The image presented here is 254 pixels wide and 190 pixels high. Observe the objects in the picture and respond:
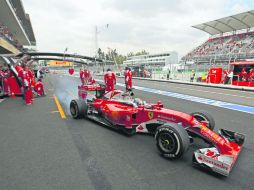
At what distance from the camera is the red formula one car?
2869 mm

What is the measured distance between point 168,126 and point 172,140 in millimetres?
230

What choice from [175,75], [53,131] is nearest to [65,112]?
[53,131]

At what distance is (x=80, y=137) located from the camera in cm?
427

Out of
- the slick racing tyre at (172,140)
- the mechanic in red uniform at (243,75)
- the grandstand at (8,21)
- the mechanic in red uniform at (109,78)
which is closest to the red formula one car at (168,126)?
the slick racing tyre at (172,140)

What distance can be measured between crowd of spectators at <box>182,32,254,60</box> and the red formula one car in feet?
113

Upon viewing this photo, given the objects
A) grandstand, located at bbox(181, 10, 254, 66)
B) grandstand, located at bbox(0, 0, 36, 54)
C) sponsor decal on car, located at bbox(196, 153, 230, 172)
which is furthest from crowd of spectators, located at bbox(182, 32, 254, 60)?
sponsor decal on car, located at bbox(196, 153, 230, 172)

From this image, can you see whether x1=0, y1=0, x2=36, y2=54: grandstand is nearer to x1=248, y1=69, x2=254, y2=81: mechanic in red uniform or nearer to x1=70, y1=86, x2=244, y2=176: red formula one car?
x1=70, y1=86, x2=244, y2=176: red formula one car

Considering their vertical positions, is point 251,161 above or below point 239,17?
below

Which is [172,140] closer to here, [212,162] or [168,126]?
[168,126]

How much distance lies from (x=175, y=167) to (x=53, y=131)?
298cm

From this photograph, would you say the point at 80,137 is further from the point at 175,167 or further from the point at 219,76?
the point at 219,76

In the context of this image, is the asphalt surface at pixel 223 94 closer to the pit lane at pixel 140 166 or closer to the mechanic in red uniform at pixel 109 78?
the mechanic in red uniform at pixel 109 78

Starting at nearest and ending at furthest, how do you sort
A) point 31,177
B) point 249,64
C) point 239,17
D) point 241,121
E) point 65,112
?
point 31,177 < point 241,121 < point 65,112 < point 249,64 < point 239,17

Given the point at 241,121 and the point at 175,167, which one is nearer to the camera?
the point at 175,167
